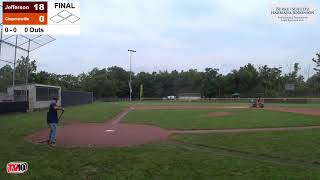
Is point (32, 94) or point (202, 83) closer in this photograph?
point (32, 94)

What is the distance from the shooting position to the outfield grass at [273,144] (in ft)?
37.3

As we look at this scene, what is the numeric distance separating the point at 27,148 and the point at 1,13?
55.7ft

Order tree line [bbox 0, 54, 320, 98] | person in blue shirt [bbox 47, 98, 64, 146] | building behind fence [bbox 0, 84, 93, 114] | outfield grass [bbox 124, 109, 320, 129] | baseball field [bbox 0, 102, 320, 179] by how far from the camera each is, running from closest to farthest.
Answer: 1. baseball field [bbox 0, 102, 320, 179]
2. person in blue shirt [bbox 47, 98, 64, 146]
3. outfield grass [bbox 124, 109, 320, 129]
4. building behind fence [bbox 0, 84, 93, 114]
5. tree line [bbox 0, 54, 320, 98]

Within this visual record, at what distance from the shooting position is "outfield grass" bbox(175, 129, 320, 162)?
11.4 m

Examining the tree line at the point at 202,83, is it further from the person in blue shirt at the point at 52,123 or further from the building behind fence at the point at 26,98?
the person in blue shirt at the point at 52,123

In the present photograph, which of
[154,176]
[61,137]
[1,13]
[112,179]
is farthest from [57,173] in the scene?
[1,13]

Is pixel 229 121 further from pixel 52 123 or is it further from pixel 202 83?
pixel 202 83

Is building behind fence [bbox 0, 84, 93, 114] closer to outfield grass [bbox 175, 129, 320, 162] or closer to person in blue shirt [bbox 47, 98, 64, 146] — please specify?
person in blue shirt [bbox 47, 98, 64, 146]

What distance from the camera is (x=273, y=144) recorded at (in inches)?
532

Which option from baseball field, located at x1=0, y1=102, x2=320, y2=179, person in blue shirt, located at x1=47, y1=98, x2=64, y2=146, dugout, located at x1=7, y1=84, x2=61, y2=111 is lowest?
baseball field, located at x1=0, y1=102, x2=320, y2=179

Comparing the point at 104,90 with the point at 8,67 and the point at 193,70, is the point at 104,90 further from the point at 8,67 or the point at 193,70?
the point at 8,67

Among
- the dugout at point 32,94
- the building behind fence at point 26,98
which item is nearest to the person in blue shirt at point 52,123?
the building behind fence at point 26,98

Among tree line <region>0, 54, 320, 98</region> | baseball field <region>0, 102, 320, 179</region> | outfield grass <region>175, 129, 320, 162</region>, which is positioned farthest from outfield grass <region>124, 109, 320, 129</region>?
tree line <region>0, 54, 320, 98</region>

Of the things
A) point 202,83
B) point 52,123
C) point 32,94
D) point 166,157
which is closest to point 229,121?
point 52,123
